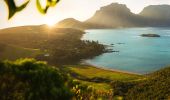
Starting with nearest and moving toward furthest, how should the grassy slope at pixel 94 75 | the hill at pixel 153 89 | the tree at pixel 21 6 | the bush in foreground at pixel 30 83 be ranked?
the tree at pixel 21 6, the bush in foreground at pixel 30 83, the hill at pixel 153 89, the grassy slope at pixel 94 75

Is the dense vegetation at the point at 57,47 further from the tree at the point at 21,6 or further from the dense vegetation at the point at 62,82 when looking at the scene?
the tree at the point at 21,6

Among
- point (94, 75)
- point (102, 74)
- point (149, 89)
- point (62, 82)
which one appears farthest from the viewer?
point (102, 74)

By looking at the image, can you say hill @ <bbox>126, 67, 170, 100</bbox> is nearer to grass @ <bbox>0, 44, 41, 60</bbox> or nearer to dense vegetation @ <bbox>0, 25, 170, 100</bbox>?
dense vegetation @ <bbox>0, 25, 170, 100</bbox>

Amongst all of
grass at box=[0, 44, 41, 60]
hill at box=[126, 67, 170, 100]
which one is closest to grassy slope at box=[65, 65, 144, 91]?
hill at box=[126, 67, 170, 100]

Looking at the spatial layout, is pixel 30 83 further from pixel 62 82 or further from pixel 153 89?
pixel 153 89

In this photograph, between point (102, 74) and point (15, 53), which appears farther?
point (15, 53)

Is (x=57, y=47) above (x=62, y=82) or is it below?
below

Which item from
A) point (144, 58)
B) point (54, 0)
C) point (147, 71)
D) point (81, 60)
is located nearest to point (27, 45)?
point (81, 60)

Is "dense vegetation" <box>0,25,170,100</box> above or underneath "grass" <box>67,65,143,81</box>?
above

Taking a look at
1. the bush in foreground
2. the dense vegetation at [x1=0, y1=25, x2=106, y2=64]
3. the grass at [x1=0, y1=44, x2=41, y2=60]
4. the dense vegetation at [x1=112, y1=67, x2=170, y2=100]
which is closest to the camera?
the bush in foreground

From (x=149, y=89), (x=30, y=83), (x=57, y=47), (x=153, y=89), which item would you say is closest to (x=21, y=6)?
(x=30, y=83)

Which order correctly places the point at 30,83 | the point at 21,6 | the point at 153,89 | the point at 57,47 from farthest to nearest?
the point at 57,47 < the point at 153,89 < the point at 30,83 < the point at 21,6

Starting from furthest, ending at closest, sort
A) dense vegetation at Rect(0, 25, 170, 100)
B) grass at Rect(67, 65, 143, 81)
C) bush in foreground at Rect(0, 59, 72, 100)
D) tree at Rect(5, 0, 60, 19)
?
grass at Rect(67, 65, 143, 81), dense vegetation at Rect(0, 25, 170, 100), bush in foreground at Rect(0, 59, 72, 100), tree at Rect(5, 0, 60, 19)

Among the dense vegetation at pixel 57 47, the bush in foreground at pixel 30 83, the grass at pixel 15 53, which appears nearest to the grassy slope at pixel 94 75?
the dense vegetation at pixel 57 47
